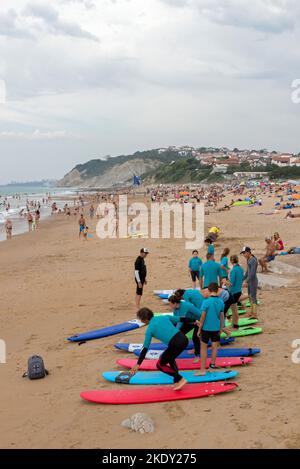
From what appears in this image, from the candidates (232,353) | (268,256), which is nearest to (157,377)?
(232,353)

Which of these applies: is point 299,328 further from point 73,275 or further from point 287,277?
point 73,275

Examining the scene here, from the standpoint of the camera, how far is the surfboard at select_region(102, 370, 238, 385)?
613 centimetres

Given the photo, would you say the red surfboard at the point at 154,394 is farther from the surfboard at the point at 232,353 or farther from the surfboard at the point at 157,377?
the surfboard at the point at 232,353

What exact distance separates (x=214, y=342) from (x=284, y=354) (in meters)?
1.23

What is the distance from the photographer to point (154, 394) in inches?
229

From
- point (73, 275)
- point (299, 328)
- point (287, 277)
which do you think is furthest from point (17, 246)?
point (299, 328)

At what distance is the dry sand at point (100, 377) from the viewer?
190 inches

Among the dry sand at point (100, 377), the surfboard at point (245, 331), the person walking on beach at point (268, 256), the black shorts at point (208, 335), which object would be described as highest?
the person walking on beach at point (268, 256)

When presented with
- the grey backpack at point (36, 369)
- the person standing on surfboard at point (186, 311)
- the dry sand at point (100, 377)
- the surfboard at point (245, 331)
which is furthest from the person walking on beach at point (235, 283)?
the grey backpack at point (36, 369)

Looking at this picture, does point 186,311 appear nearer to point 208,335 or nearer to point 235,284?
point 208,335

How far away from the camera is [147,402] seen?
18.6 feet

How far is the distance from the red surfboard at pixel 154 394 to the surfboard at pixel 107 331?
2.67 meters

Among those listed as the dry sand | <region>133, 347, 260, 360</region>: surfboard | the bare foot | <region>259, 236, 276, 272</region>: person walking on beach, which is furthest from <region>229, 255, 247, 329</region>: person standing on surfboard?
<region>259, 236, 276, 272</region>: person walking on beach

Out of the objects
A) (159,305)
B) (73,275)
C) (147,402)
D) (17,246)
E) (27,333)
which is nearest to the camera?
(147,402)
